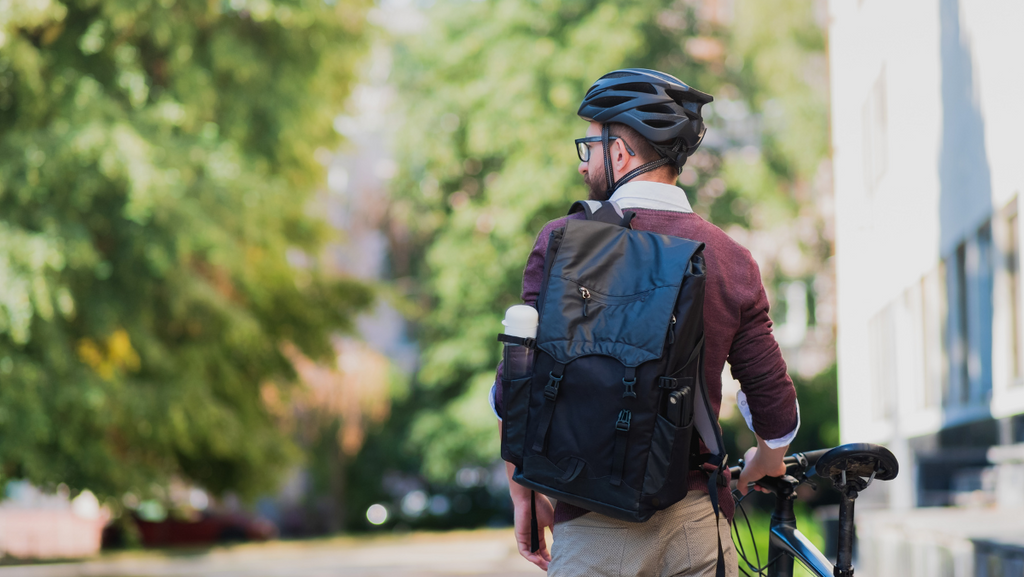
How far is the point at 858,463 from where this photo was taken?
240 centimetres

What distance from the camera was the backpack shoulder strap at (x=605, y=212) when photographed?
2223mm

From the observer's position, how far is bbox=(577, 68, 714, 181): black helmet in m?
2.32

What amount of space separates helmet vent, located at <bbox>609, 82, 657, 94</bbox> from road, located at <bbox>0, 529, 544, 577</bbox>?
41.2 feet

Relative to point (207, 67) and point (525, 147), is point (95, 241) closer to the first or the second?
point (207, 67)

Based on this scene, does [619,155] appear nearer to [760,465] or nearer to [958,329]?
[760,465]

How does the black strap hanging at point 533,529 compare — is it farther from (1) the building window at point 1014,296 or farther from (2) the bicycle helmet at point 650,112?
(1) the building window at point 1014,296

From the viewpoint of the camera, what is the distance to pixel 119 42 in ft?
40.3

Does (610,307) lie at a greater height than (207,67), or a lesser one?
lesser

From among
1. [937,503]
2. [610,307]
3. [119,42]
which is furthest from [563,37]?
[610,307]

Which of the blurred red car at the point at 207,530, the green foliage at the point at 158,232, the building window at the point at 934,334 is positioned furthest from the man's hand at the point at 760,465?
the blurred red car at the point at 207,530

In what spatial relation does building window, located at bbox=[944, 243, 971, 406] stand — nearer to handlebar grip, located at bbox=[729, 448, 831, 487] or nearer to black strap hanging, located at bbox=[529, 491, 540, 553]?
handlebar grip, located at bbox=[729, 448, 831, 487]

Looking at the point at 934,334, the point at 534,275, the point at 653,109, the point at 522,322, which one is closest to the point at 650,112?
the point at 653,109

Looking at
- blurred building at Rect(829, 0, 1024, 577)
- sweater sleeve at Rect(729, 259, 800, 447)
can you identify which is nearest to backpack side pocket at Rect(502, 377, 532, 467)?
sweater sleeve at Rect(729, 259, 800, 447)

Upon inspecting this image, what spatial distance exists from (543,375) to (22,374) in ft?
30.5
